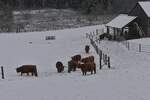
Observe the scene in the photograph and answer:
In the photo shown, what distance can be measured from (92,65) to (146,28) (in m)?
25.6

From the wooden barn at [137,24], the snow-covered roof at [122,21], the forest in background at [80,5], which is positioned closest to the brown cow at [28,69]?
the wooden barn at [137,24]

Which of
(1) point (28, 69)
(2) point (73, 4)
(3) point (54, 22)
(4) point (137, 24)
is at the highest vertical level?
(2) point (73, 4)

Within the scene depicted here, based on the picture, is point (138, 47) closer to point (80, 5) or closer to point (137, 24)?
point (137, 24)

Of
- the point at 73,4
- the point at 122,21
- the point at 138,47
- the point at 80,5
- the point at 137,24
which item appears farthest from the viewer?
the point at 73,4

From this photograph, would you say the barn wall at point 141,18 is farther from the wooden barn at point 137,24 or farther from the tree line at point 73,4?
the tree line at point 73,4

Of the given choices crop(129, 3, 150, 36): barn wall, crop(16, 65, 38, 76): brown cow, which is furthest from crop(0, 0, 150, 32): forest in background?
crop(16, 65, 38, 76): brown cow

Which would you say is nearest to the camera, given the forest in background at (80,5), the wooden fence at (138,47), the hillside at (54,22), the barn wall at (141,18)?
the wooden fence at (138,47)

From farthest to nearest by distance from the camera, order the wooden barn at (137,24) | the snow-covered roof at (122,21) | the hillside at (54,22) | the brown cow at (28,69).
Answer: the hillside at (54,22) → the snow-covered roof at (122,21) → the wooden barn at (137,24) → the brown cow at (28,69)

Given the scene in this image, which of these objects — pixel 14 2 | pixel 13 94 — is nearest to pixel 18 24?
pixel 14 2

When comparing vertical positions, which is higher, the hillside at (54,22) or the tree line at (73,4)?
the tree line at (73,4)

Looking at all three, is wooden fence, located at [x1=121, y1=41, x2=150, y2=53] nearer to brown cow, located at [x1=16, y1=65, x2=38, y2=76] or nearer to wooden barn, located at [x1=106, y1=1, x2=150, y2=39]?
wooden barn, located at [x1=106, y1=1, x2=150, y2=39]

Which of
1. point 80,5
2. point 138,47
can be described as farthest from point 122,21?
point 80,5

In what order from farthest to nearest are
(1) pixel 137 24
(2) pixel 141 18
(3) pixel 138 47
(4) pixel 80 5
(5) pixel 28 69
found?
(4) pixel 80 5 → (2) pixel 141 18 → (1) pixel 137 24 → (3) pixel 138 47 → (5) pixel 28 69

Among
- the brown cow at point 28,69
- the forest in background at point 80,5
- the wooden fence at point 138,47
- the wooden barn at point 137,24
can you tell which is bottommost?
the brown cow at point 28,69
